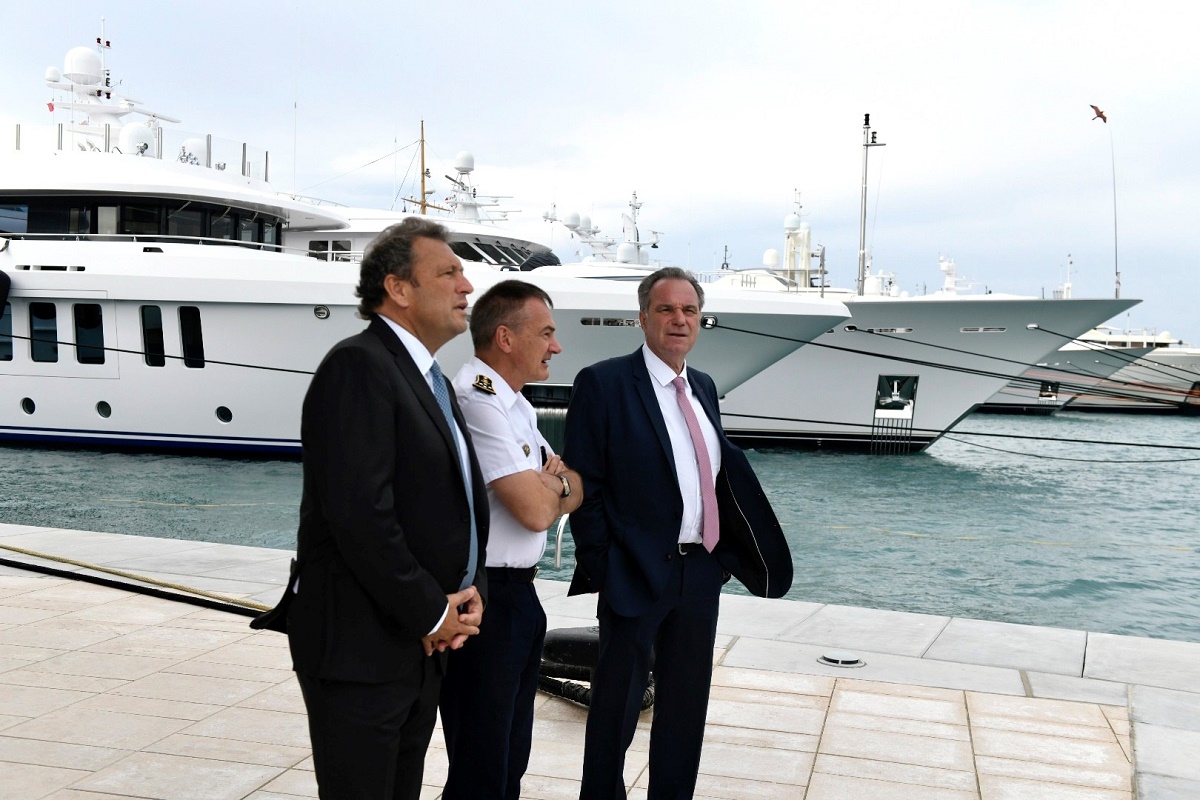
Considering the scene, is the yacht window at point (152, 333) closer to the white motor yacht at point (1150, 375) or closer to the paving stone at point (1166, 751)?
the paving stone at point (1166, 751)

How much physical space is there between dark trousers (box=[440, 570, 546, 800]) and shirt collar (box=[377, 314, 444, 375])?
0.62 metres

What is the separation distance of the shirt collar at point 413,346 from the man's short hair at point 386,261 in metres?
0.05

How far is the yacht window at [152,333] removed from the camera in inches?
688

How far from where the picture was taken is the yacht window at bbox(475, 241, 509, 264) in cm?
2043

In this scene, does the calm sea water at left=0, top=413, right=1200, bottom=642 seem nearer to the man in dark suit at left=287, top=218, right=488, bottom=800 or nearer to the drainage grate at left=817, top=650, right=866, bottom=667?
the drainage grate at left=817, top=650, right=866, bottom=667

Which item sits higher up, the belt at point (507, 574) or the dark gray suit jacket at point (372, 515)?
the dark gray suit jacket at point (372, 515)

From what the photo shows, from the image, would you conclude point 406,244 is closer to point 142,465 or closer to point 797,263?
point 142,465

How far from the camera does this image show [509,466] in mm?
2684

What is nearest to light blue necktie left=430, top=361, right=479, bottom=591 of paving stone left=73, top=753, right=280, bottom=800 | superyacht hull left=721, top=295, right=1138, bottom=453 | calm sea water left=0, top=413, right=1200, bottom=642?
paving stone left=73, top=753, right=280, bottom=800

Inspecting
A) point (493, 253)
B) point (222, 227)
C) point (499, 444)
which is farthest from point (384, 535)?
point (493, 253)

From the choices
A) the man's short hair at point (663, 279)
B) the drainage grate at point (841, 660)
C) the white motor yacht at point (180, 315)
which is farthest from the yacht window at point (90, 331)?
the man's short hair at point (663, 279)

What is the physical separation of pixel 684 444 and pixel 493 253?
17992mm

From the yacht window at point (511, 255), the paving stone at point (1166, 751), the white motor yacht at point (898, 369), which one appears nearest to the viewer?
the paving stone at point (1166, 751)

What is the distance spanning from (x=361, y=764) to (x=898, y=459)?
2129 cm
